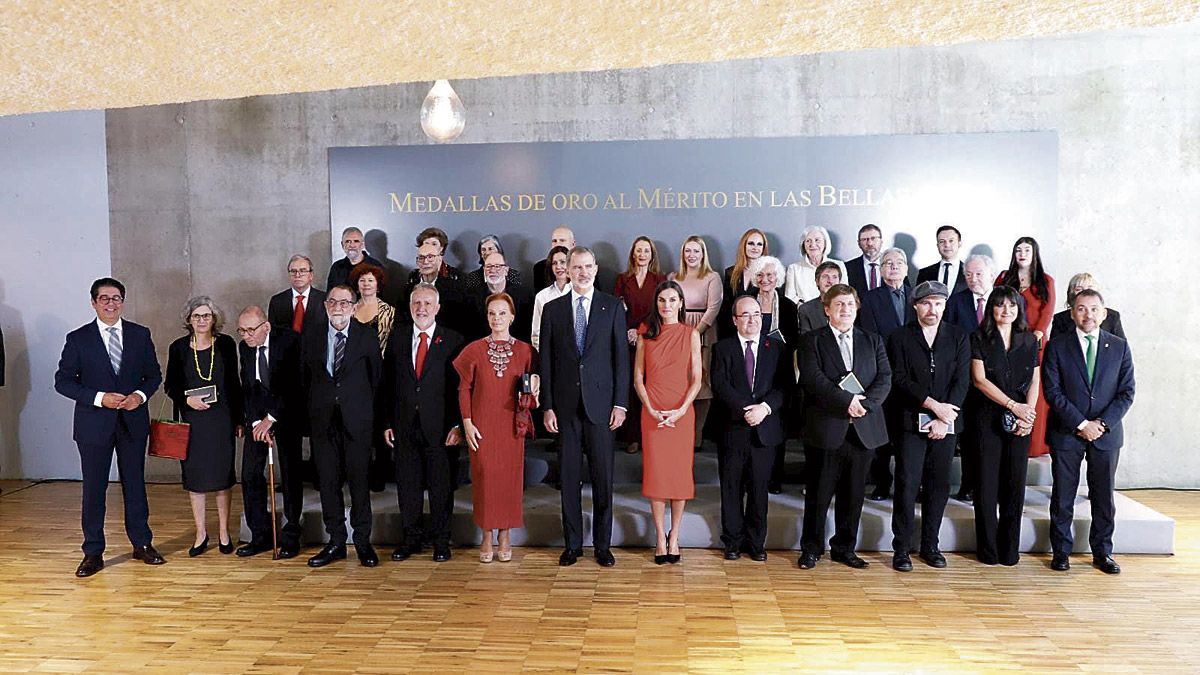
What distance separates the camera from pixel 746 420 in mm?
5590

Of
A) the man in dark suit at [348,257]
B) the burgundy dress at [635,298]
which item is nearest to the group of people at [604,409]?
the burgundy dress at [635,298]

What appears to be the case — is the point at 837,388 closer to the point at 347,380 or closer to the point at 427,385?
the point at 427,385

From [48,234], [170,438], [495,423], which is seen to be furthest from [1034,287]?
[48,234]

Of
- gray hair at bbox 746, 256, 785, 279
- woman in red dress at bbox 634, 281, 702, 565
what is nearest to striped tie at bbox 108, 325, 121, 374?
woman in red dress at bbox 634, 281, 702, 565

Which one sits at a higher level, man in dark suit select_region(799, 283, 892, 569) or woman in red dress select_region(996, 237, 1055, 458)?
woman in red dress select_region(996, 237, 1055, 458)

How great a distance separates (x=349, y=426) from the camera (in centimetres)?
571

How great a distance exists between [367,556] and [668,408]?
1875 mm

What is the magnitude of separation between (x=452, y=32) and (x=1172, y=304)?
7969mm

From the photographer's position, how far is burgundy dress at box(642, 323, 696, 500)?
18.5 feet

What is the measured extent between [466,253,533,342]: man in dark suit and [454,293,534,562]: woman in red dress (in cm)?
91

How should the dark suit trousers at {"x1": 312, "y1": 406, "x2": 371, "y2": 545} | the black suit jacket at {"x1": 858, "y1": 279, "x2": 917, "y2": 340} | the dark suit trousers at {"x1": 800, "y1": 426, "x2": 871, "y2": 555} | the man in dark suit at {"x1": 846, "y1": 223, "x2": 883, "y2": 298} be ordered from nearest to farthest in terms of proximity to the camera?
the dark suit trousers at {"x1": 800, "y1": 426, "x2": 871, "y2": 555} → the dark suit trousers at {"x1": 312, "y1": 406, "x2": 371, "y2": 545} → the black suit jacket at {"x1": 858, "y1": 279, "x2": 917, "y2": 340} → the man in dark suit at {"x1": 846, "y1": 223, "x2": 883, "y2": 298}

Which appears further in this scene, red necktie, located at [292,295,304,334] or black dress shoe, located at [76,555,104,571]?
red necktie, located at [292,295,304,334]

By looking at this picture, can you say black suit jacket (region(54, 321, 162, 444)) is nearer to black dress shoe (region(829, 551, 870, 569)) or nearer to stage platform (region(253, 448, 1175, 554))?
stage platform (region(253, 448, 1175, 554))

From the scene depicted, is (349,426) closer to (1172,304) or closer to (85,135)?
(85,135)
